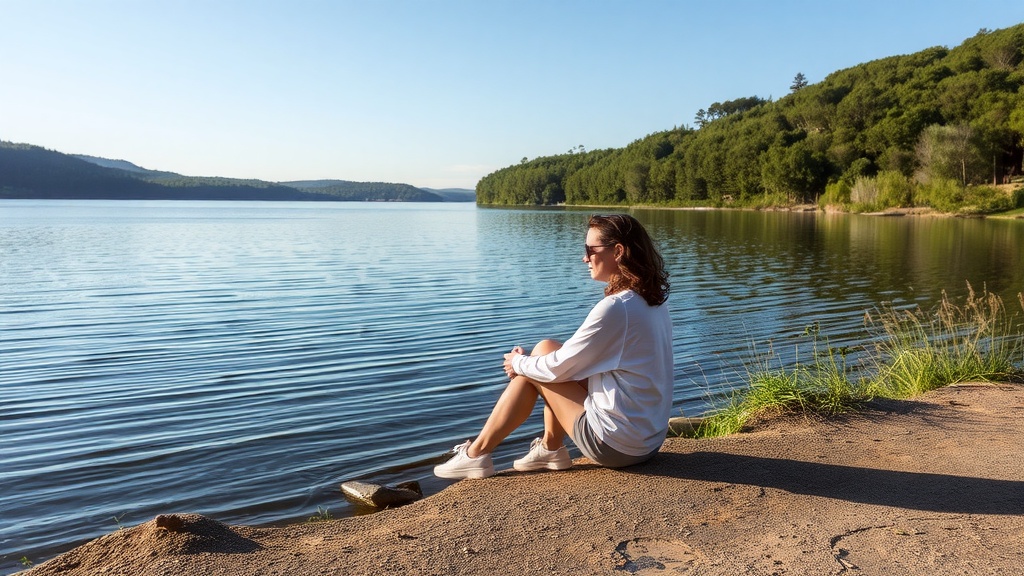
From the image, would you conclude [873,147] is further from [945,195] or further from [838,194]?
[945,195]

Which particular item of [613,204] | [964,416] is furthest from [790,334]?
[613,204]

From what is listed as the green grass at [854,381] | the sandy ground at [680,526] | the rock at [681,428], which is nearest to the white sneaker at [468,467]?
the sandy ground at [680,526]

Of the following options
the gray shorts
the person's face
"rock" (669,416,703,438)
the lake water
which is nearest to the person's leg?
the gray shorts

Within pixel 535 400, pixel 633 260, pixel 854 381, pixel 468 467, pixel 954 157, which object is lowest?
pixel 854 381

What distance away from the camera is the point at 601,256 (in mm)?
4793

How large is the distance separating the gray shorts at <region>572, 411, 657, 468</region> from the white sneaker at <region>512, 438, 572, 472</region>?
14.6 inches

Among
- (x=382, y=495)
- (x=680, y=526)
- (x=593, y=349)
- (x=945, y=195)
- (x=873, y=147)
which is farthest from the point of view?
Answer: (x=873, y=147)

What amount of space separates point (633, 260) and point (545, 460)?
1649mm

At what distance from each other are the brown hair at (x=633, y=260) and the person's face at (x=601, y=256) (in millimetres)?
32

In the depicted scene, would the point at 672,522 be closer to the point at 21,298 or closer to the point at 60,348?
the point at 60,348

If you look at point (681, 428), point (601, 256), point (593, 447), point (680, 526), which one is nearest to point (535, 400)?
point (593, 447)

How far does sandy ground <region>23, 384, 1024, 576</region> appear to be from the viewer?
148 inches

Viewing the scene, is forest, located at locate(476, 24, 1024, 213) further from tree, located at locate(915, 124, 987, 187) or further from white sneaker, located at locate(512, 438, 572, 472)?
white sneaker, located at locate(512, 438, 572, 472)

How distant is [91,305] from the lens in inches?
639
